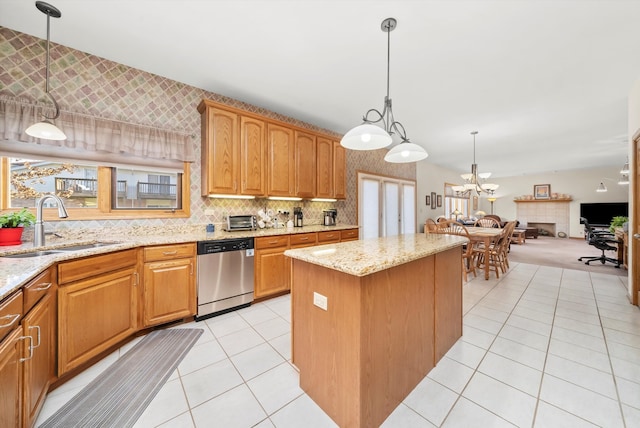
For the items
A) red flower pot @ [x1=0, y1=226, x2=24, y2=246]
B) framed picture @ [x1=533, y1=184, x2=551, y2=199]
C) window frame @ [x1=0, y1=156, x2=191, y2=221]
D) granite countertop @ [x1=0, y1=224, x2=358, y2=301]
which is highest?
framed picture @ [x1=533, y1=184, x2=551, y2=199]

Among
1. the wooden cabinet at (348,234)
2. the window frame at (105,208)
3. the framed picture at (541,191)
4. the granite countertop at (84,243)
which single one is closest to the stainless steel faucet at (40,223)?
the granite countertop at (84,243)

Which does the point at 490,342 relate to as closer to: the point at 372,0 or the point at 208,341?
the point at 208,341

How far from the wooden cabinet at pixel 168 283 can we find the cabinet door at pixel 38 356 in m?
0.70

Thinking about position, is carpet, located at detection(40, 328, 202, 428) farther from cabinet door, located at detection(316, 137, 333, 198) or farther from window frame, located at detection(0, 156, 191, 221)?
cabinet door, located at detection(316, 137, 333, 198)

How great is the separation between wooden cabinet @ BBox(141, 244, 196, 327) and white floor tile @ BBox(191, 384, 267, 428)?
3.86 ft

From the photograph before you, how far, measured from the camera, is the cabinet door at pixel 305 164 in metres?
3.63

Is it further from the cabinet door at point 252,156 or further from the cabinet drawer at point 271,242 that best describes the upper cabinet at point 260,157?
the cabinet drawer at point 271,242

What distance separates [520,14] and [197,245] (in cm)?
351

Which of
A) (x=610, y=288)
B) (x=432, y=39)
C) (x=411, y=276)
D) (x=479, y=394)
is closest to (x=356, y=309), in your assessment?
(x=411, y=276)

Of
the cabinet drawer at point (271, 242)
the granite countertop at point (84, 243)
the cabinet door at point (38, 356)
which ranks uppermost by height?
the granite countertop at point (84, 243)

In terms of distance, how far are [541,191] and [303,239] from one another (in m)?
11.6

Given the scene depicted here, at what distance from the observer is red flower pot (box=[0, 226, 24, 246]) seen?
5.95 feet

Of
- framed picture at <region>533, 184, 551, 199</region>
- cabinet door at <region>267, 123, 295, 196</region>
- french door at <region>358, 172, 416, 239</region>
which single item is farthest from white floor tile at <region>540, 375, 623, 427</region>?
framed picture at <region>533, 184, 551, 199</region>

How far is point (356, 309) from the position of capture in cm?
121
